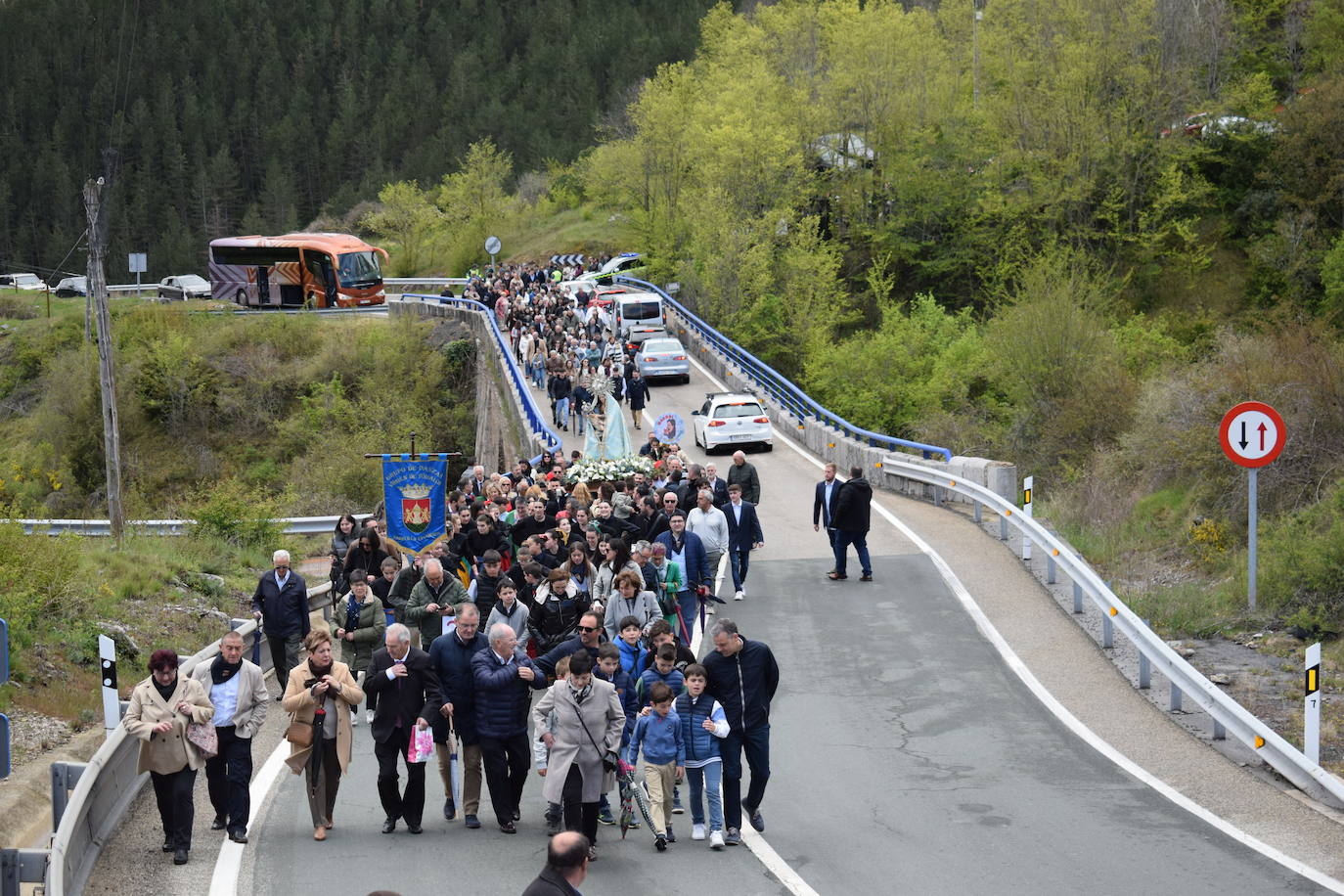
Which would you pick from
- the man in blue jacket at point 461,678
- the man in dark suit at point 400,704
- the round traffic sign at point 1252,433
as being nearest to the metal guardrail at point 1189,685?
the round traffic sign at point 1252,433

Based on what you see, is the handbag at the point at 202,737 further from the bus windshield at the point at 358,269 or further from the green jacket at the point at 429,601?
the bus windshield at the point at 358,269

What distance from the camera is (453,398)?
190 ft

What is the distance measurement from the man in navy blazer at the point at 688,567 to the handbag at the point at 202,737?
591cm

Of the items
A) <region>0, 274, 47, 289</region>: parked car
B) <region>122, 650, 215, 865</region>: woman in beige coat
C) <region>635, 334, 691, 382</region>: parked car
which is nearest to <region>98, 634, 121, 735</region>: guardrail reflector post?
<region>122, 650, 215, 865</region>: woman in beige coat

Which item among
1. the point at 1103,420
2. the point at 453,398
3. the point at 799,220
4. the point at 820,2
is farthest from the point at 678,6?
the point at 1103,420

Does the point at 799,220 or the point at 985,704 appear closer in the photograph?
the point at 985,704

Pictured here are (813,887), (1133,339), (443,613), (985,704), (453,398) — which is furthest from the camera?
(453,398)

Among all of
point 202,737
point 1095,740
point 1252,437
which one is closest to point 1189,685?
point 1095,740

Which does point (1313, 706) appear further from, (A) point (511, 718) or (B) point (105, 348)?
(B) point (105, 348)

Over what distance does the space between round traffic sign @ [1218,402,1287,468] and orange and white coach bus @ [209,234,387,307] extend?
51010mm

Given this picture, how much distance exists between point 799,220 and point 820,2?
79.6ft

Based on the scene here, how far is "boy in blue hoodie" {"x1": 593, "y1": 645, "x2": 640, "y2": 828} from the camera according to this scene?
10.5m

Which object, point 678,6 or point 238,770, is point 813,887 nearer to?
point 238,770

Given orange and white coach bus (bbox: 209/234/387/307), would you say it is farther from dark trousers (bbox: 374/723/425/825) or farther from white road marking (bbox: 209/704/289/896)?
dark trousers (bbox: 374/723/425/825)
